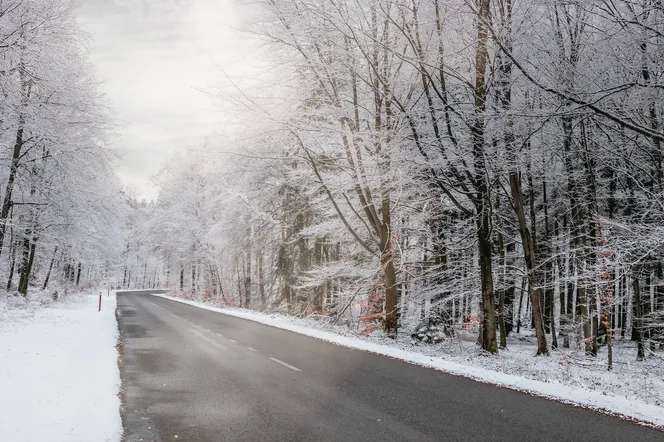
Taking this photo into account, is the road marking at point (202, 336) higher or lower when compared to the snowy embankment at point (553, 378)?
lower

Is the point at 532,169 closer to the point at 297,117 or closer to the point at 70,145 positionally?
the point at 297,117

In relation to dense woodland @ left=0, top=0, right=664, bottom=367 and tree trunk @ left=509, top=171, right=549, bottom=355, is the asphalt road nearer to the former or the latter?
dense woodland @ left=0, top=0, right=664, bottom=367

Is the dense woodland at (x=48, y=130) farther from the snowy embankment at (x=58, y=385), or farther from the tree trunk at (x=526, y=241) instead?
the tree trunk at (x=526, y=241)

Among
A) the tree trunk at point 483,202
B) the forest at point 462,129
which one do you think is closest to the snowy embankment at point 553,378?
the tree trunk at point 483,202

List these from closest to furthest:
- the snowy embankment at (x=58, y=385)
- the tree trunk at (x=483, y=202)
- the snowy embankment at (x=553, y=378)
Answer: the snowy embankment at (x=58, y=385) < the snowy embankment at (x=553, y=378) < the tree trunk at (x=483, y=202)

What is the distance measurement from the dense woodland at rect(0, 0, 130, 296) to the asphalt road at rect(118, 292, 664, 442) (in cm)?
951

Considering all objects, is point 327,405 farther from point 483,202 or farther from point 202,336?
point 202,336

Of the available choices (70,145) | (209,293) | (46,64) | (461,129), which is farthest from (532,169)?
(209,293)

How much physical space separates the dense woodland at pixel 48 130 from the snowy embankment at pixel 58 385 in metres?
6.04

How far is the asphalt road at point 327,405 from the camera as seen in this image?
219 inches

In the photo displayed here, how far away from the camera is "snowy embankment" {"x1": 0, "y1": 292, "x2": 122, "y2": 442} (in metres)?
5.42

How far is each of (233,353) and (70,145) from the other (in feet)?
39.3

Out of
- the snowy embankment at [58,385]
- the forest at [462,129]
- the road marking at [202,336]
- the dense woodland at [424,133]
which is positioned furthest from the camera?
the road marking at [202,336]

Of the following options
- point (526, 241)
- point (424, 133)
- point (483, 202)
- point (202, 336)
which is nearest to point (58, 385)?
point (202, 336)
